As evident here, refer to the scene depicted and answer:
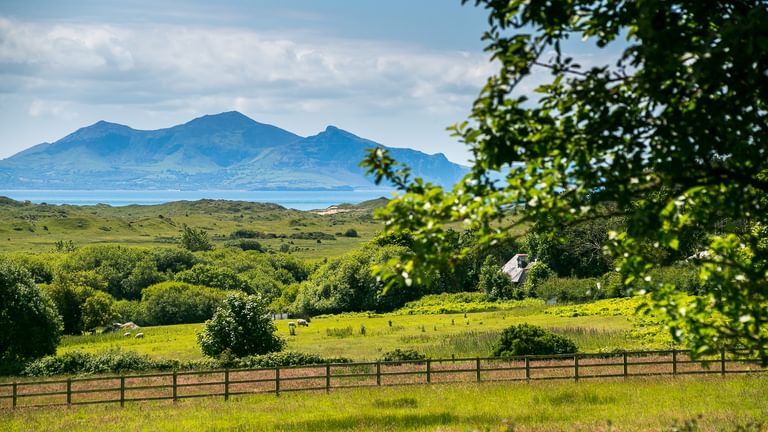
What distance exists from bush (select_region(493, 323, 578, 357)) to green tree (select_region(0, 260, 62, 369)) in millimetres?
29890

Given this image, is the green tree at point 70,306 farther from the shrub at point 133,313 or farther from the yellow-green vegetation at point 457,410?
the yellow-green vegetation at point 457,410

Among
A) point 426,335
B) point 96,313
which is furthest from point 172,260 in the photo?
point 426,335

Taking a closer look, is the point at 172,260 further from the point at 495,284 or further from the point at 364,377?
the point at 364,377

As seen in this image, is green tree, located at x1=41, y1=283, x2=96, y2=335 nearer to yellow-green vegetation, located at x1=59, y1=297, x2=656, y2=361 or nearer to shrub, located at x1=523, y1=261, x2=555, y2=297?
yellow-green vegetation, located at x1=59, y1=297, x2=656, y2=361

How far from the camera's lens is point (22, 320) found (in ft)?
178

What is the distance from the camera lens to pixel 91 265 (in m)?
151

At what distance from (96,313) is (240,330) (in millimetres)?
46601

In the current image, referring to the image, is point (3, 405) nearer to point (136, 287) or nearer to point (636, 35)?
point (636, 35)

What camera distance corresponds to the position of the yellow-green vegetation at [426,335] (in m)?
54.2

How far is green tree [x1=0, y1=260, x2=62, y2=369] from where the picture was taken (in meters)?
53.5

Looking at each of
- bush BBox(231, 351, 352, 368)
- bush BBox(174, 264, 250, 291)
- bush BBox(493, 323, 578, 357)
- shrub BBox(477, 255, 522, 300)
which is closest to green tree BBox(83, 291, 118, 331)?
shrub BBox(477, 255, 522, 300)

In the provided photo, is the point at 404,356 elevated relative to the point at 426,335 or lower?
elevated

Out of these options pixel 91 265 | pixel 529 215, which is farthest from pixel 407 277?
pixel 91 265

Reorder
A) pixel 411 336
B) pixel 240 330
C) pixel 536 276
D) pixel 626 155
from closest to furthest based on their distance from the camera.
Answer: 1. pixel 626 155
2. pixel 240 330
3. pixel 411 336
4. pixel 536 276
